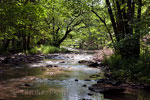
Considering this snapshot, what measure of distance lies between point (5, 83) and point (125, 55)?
22.0ft

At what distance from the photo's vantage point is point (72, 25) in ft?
92.3

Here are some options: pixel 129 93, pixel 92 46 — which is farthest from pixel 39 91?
pixel 92 46

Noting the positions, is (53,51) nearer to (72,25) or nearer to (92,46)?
(72,25)

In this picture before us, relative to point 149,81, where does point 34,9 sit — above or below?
above

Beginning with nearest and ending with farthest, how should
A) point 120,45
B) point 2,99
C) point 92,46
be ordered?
point 2,99, point 120,45, point 92,46

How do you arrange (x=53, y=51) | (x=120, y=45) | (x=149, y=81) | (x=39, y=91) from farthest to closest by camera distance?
1. (x=53, y=51)
2. (x=120, y=45)
3. (x=149, y=81)
4. (x=39, y=91)

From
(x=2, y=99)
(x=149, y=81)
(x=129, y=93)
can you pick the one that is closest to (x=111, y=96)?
(x=129, y=93)

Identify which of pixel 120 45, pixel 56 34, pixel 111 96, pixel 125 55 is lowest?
pixel 111 96

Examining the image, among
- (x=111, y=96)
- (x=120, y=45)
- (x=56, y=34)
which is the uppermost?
(x=56, y=34)

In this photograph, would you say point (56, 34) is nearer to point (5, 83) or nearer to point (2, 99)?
point (5, 83)

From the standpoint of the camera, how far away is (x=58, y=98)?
15.2 ft

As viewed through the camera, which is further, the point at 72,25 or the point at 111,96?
the point at 72,25

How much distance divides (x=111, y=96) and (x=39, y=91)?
2.24m

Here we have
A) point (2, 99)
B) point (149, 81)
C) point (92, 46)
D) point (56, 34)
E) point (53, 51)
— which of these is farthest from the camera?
point (92, 46)
